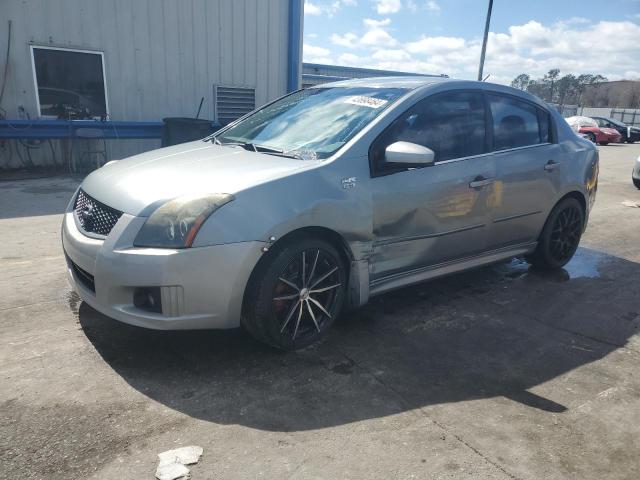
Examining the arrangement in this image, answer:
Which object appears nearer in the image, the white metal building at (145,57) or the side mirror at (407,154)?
the side mirror at (407,154)

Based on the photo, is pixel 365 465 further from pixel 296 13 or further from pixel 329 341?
pixel 296 13

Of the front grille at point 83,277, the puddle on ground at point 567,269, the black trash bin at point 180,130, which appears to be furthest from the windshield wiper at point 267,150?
the black trash bin at point 180,130

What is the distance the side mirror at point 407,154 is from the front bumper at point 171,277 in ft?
3.49

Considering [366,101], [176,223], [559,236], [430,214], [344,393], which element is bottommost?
[344,393]

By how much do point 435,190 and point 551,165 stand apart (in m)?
1.54

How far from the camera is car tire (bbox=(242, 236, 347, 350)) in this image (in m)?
2.85

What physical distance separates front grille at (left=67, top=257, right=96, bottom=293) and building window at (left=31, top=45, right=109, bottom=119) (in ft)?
27.1

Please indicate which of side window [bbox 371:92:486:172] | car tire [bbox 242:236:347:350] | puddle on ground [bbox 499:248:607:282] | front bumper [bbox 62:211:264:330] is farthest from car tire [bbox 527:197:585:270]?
front bumper [bbox 62:211:264:330]

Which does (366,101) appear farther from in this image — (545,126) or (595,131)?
(595,131)

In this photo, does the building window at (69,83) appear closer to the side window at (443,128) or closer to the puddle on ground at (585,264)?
the side window at (443,128)

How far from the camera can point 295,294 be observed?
3.03 metres

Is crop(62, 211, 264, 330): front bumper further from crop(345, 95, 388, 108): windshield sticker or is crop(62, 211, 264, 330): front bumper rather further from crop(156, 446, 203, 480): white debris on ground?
crop(345, 95, 388, 108): windshield sticker

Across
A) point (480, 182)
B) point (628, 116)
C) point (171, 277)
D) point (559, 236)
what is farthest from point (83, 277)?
point (628, 116)

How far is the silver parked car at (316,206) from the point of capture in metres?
2.69
